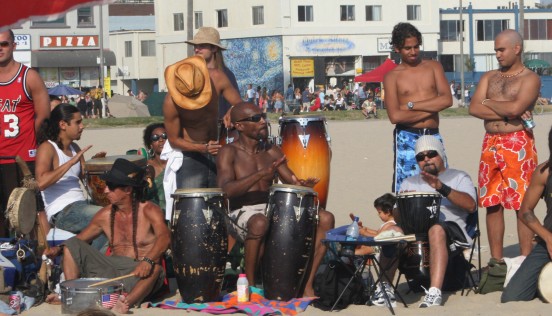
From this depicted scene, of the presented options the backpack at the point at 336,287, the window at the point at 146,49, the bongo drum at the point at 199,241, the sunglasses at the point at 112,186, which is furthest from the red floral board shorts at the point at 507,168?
the window at the point at 146,49

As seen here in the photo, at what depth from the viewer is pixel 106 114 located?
4603 cm

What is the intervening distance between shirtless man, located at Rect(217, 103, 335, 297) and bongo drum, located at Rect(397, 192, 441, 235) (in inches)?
21.0

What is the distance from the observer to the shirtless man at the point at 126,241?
23.5 feet

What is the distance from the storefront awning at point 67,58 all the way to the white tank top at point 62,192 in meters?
52.1

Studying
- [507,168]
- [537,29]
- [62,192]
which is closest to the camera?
[507,168]

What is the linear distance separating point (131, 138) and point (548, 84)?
123 feet

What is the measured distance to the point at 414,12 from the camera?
67.7 meters

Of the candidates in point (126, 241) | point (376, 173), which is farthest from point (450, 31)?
point (126, 241)

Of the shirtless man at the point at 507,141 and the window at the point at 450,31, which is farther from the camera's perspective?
the window at the point at 450,31

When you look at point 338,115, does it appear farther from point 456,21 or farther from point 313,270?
point 456,21

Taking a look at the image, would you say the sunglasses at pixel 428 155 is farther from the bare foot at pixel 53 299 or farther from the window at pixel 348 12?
the window at pixel 348 12

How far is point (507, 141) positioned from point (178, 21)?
62.7m

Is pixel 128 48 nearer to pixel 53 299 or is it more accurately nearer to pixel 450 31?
pixel 450 31

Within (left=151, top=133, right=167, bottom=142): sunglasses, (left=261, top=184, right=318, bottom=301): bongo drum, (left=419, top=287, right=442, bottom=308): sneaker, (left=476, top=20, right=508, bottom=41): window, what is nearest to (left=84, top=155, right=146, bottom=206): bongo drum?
(left=151, top=133, right=167, bottom=142): sunglasses
